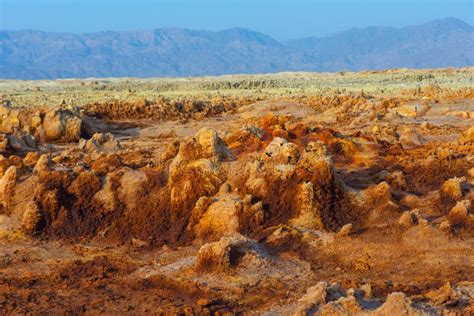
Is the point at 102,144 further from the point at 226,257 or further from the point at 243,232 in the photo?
the point at 226,257

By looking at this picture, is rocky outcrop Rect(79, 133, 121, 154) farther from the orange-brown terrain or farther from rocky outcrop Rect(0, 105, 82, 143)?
rocky outcrop Rect(0, 105, 82, 143)

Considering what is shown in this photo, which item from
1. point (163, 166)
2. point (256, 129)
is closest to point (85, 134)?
point (256, 129)

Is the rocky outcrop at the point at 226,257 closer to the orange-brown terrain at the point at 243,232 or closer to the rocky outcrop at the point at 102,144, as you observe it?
the orange-brown terrain at the point at 243,232

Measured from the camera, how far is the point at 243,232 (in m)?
6.95

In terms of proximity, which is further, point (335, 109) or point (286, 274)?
point (335, 109)

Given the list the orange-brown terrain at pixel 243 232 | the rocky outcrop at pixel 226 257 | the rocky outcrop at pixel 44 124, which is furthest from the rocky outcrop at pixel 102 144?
the rocky outcrop at pixel 226 257

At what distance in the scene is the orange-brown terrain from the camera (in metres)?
5.36

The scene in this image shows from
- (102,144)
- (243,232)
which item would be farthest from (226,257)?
(102,144)

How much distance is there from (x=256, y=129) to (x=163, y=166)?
305cm

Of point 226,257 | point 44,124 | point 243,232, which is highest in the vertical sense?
point 226,257

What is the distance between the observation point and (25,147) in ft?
42.9

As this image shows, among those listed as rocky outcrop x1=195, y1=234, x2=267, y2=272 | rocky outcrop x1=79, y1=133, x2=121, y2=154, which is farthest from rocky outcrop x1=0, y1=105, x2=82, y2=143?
rocky outcrop x1=195, y1=234, x2=267, y2=272

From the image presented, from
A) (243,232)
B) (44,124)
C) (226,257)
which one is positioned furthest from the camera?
(44,124)

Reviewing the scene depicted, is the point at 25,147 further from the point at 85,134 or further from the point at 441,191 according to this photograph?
the point at 441,191
